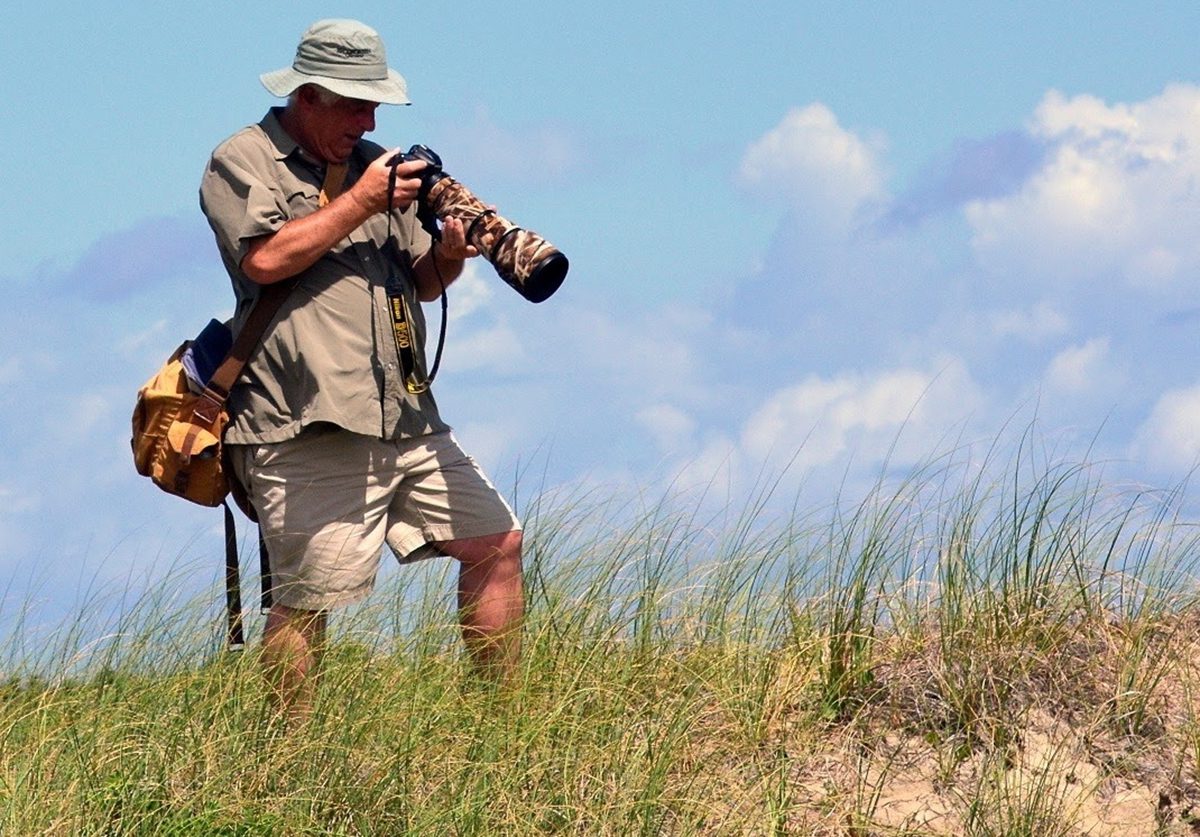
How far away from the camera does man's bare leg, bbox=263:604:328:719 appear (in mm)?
5375

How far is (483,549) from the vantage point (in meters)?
5.69

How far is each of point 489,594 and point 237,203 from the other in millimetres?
1451

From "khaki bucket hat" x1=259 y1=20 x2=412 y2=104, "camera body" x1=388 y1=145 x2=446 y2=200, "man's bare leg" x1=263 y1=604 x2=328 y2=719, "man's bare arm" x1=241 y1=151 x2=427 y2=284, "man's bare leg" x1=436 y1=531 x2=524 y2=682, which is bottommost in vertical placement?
"man's bare leg" x1=263 y1=604 x2=328 y2=719

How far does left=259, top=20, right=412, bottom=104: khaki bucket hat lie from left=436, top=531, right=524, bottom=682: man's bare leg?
1.43 metres

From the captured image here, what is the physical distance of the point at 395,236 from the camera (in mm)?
5707

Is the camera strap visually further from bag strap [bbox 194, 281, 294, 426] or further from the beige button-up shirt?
bag strap [bbox 194, 281, 294, 426]

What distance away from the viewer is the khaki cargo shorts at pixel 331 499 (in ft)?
17.9

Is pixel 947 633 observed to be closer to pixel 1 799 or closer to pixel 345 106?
pixel 345 106

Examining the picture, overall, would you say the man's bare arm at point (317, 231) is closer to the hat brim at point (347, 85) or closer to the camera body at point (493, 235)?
the camera body at point (493, 235)

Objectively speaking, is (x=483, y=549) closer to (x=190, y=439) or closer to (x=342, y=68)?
(x=190, y=439)

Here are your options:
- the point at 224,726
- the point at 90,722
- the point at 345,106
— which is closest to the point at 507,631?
the point at 224,726

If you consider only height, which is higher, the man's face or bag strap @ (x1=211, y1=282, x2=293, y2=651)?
the man's face

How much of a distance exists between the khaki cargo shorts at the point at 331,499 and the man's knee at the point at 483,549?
97 millimetres

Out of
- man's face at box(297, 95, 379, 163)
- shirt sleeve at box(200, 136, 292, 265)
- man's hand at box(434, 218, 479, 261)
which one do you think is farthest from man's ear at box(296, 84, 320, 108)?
man's hand at box(434, 218, 479, 261)
